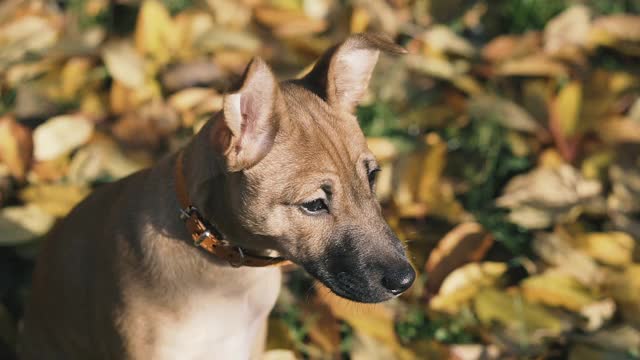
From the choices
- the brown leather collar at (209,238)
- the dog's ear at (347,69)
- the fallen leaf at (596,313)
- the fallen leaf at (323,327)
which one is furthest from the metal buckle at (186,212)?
the fallen leaf at (596,313)

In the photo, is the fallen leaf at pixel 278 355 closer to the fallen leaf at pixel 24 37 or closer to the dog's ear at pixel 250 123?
the dog's ear at pixel 250 123

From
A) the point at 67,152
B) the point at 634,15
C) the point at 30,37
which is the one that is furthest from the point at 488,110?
the point at 30,37

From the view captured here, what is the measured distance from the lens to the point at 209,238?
2635 mm

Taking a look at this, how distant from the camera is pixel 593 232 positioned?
3982 mm

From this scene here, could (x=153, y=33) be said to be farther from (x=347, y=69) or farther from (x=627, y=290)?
(x=627, y=290)

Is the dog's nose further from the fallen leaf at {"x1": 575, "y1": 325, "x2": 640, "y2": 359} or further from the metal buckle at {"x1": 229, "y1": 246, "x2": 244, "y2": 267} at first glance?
the fallen leaf at {"x1": 575, "y1": 325, "x2": 640, "y2": 359}

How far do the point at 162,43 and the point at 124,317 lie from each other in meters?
2.17

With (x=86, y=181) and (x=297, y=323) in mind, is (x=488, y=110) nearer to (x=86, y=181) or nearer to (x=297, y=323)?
(x=297, y=323)

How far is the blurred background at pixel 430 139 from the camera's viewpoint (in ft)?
11.8

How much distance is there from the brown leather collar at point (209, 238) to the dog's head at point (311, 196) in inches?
2.7

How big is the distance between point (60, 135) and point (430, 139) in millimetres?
1819

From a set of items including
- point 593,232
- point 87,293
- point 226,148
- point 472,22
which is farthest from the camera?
point 472,22

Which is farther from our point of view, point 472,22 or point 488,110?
point 472,22

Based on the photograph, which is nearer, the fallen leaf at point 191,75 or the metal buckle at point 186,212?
the metal buckle at point 186,212
